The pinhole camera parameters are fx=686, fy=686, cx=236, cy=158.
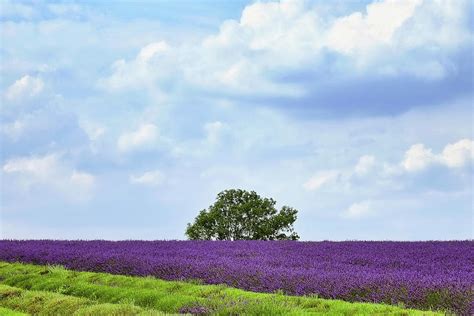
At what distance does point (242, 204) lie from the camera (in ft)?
114

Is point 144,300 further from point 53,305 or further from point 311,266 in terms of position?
point 311,266

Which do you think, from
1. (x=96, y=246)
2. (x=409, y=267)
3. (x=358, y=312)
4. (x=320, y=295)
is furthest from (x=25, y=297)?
(x=96, y=246)

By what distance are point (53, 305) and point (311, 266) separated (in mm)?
6752

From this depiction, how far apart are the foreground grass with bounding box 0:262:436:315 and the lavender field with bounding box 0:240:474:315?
3.93 feet

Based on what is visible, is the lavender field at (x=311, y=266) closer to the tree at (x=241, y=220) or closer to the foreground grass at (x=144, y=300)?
the foreground grass at (x=144, y=300)

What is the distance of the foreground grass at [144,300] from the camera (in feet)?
36.6

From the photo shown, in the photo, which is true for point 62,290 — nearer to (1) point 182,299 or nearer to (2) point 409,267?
(1) point 182,299

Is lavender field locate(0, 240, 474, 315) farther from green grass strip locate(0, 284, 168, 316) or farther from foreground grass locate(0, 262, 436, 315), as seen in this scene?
green grass strip locate(0, 284, 168, 316)

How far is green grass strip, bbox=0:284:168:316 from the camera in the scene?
1186cm

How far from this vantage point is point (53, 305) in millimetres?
13570

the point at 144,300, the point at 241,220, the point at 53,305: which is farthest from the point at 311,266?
the point at 241,220

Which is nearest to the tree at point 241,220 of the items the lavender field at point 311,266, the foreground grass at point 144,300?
the lavender field at point 311,266

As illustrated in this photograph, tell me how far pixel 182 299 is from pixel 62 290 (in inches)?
179

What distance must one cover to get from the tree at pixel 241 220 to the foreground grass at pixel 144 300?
644 inches
